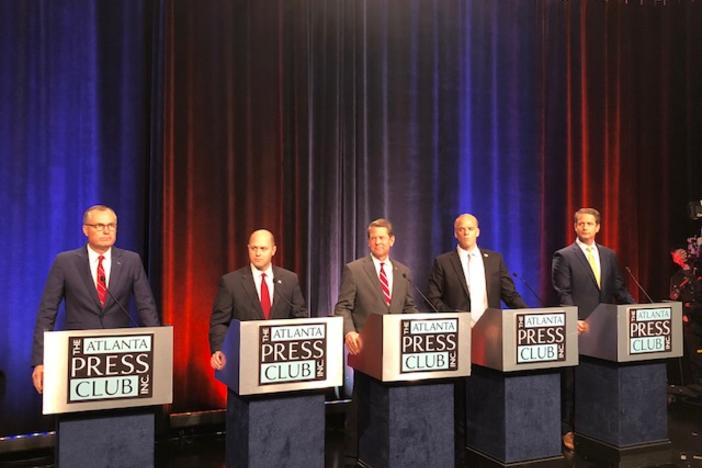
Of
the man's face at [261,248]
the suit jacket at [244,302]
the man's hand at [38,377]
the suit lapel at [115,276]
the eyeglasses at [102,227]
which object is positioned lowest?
the man's hand at [38,377]

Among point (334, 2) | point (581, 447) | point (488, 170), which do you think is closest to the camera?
point (581, 447)

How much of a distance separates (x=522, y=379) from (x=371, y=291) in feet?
3.20

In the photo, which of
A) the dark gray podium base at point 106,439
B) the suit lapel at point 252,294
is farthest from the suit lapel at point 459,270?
the dark gray podium base at point 106,439

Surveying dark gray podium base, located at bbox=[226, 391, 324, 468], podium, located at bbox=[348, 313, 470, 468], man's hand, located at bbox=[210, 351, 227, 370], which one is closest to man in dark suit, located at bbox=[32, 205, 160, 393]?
man's hand, located at bbox=[210, 351, 227, 370]

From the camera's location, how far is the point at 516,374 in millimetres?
3527

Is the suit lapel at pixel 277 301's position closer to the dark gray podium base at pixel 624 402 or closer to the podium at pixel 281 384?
the podium at pixel 281 384

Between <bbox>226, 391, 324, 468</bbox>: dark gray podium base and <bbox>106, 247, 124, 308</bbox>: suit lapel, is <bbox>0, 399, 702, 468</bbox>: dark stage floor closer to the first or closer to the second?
<bbox>226, 391, 324, 468</bbox>: dark gray podium base

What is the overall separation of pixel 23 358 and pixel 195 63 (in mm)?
2405

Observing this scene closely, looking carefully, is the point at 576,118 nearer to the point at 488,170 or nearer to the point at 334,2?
the point at 488,170

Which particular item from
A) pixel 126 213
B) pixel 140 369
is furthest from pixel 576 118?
pixel 140 369

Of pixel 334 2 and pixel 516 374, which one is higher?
pixel 334 2

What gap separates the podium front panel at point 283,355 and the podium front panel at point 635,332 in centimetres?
183

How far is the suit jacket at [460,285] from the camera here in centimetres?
414

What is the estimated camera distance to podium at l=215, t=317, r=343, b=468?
2783mm
